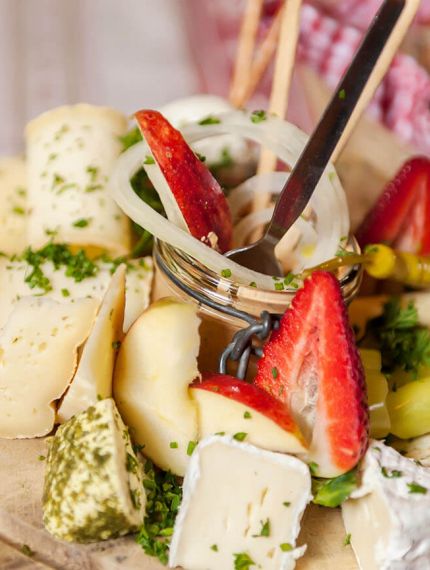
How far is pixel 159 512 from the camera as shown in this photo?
38.2 inches

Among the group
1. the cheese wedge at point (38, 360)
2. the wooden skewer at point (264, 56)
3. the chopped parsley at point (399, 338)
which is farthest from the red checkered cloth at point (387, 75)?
the cheese wedge at point (38, 360)

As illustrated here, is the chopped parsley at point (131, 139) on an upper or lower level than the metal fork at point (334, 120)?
lower

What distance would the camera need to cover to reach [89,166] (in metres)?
1.36

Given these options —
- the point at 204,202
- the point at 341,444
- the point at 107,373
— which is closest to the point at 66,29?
the point at 204,202

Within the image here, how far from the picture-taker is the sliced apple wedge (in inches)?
38.6

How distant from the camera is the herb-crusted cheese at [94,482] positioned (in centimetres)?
87

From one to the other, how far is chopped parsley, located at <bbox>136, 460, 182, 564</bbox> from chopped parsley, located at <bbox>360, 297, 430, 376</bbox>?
452 millimetres

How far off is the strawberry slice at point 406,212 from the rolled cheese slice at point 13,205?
25.4 inches

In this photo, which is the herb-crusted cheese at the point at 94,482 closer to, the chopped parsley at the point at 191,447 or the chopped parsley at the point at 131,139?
the chopped parsley at the point at 191,447

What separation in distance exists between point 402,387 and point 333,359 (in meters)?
0.29

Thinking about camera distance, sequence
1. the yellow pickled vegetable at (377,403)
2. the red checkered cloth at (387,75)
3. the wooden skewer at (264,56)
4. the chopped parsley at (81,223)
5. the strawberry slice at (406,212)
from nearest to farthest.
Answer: the yellow pickled vegetable at (377,403) < the chopped parsley at (81,223) < the strawberry slice at (406,212) < the wooden skewer at (264,56) < the red checkered cloth at (387,75)

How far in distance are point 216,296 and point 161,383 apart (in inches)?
6.4

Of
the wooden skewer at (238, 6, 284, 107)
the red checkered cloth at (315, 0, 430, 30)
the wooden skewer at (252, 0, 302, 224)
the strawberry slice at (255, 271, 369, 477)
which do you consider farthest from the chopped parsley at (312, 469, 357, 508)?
the red checkered cloth at (315, 0, 430, 30)

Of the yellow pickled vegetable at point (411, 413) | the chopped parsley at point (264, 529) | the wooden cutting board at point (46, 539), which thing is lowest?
the wooden cutting board at point (46, 539)
